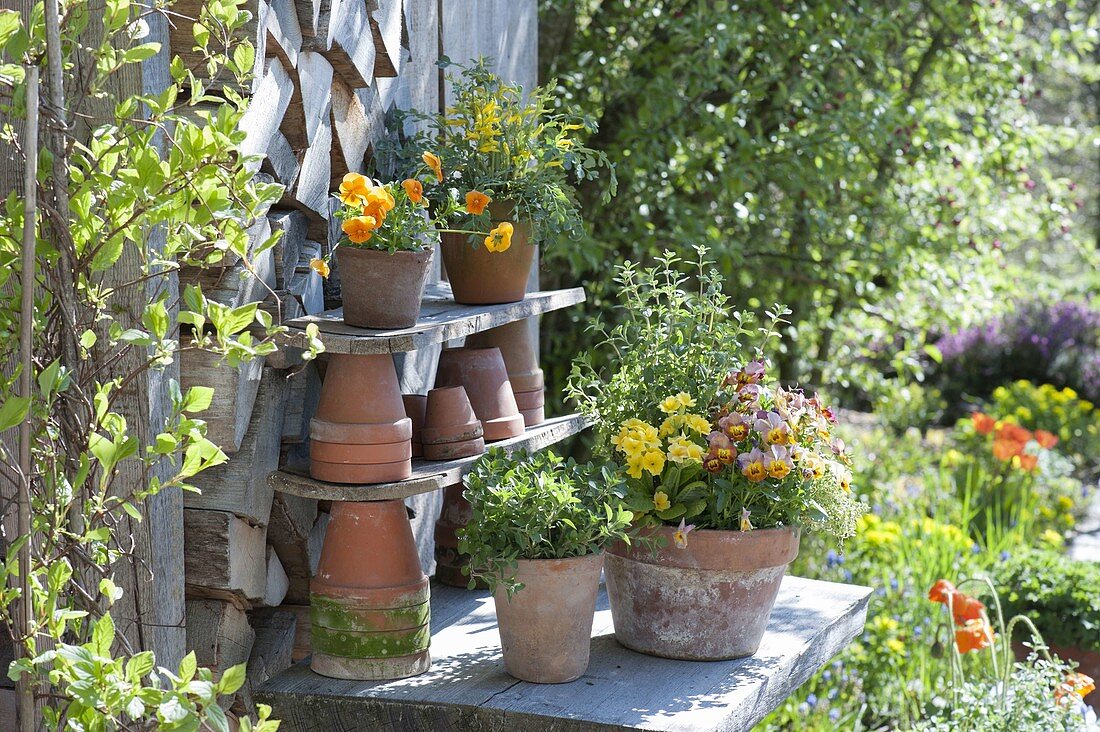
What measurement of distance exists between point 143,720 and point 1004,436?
3859mm

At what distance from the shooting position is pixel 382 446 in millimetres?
1580

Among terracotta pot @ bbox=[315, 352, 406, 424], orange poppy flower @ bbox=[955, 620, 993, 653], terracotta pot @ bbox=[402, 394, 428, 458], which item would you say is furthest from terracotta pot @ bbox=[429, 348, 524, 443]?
orange poppy flower @ bbox=[955, 620, 993, 653]

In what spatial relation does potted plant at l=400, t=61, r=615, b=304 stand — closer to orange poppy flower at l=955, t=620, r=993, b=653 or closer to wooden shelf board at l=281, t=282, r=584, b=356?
wooden shelf board at l=281, t=282, r=584, b=356

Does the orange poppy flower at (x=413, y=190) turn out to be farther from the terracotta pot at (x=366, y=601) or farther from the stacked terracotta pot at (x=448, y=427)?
the terracotta pot at (x=366, y=601)

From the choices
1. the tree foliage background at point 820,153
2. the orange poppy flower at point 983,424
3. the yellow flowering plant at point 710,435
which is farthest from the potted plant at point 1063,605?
the yellow flowering plant at point 710,435

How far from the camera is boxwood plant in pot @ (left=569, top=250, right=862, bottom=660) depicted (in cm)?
166

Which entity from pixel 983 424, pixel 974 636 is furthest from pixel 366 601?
pixel 983 424

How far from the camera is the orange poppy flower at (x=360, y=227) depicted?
1.51 meters

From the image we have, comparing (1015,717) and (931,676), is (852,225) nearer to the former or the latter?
(931,676)

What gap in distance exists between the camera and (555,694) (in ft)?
5.15

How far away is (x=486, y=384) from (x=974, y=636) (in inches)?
49.5

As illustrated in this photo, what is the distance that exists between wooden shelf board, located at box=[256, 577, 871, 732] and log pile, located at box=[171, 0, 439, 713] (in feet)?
0.43

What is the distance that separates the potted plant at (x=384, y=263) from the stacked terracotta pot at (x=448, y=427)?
0.18m

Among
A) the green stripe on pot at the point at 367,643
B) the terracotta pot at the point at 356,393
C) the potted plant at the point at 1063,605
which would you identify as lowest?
the potted plant at the point at 1063,605
